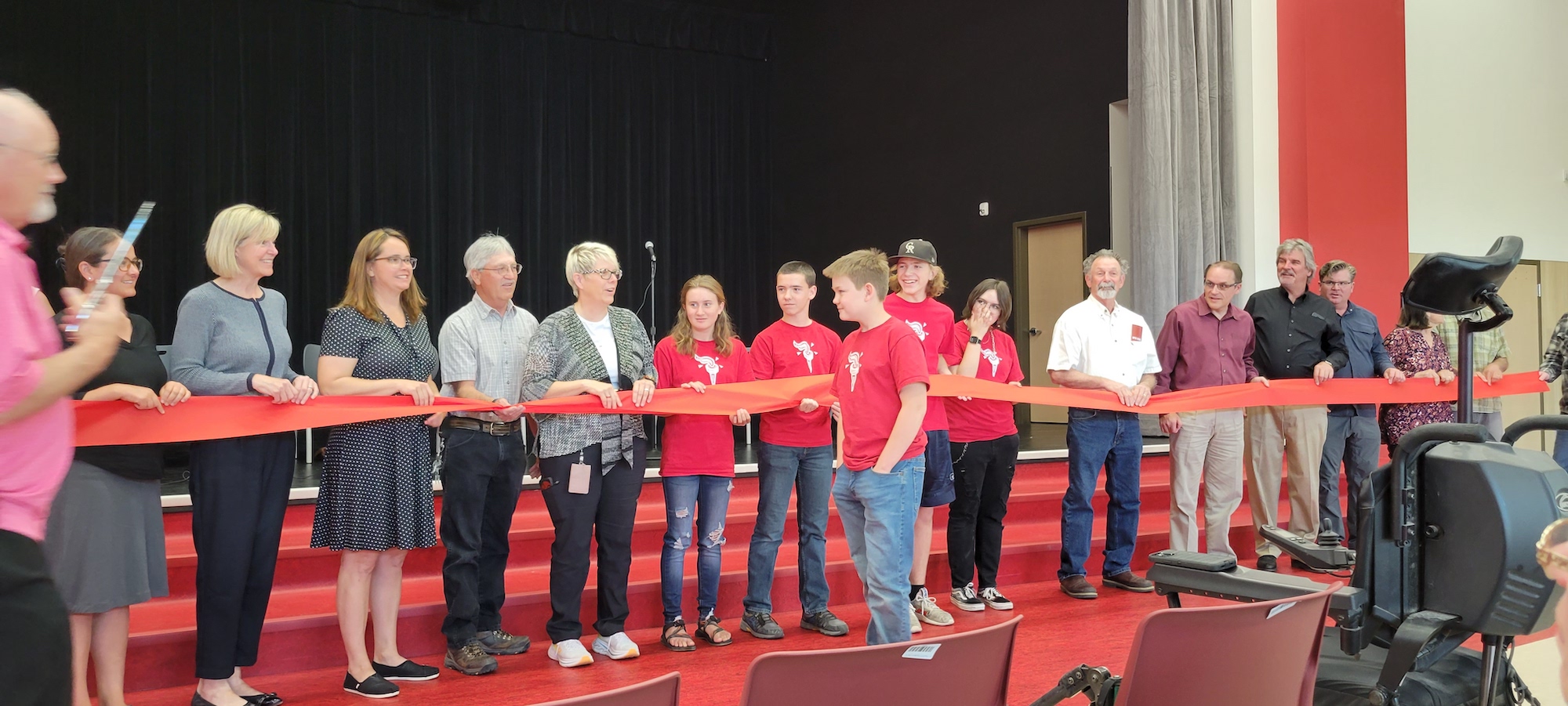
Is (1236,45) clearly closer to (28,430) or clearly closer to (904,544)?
(904,544)

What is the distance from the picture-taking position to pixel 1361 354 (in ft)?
20.7

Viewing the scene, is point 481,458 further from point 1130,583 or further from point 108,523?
point 1130,583

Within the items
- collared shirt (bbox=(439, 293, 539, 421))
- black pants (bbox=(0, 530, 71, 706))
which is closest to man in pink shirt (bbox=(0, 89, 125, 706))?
black pants (bbox=(0, 530, 71, 706))

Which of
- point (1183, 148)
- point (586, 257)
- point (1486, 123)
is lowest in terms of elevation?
point (586, 257)

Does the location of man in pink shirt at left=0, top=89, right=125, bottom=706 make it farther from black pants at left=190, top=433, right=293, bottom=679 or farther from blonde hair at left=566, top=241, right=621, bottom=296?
blonde hair at left=566, top=241, right=621, bottom=296

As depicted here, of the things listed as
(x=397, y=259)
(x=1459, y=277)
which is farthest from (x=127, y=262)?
(x=1459, y=277)

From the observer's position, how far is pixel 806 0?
44.6 feet

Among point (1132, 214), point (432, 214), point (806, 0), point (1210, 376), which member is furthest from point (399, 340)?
point (806, 0)

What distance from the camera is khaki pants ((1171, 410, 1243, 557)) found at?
561 cm

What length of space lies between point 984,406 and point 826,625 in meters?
1.35

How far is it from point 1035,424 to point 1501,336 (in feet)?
14.7

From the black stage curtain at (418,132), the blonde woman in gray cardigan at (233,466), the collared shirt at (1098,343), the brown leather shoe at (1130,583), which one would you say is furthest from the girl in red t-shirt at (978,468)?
the black stage curtain at (418,132)

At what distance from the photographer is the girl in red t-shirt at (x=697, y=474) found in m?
4.34

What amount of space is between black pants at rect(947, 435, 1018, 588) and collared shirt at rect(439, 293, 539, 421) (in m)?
2.16
